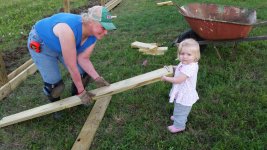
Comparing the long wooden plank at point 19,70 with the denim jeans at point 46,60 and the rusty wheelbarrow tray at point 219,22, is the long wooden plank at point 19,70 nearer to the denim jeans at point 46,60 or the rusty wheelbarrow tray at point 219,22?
the denim jeans at point 46,60

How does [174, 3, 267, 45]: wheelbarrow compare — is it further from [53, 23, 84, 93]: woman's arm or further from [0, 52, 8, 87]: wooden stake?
[0, 52, 8, 87]: wooden stake

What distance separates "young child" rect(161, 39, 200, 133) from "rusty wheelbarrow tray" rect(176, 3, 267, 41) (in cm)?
190

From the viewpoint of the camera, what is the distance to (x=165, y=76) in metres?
3.78

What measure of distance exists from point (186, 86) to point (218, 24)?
7.09 ft

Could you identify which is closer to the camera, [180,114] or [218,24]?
[180,114]

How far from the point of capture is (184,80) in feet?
11.6

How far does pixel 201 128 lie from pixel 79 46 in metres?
1.77

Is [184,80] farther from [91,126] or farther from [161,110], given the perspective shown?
[91,126]

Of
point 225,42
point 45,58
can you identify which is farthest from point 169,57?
point 45,58

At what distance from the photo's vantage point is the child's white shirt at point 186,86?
350 centimetres

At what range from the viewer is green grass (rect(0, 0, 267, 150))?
3.81 meters

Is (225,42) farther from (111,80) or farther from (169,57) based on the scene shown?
(111,80)

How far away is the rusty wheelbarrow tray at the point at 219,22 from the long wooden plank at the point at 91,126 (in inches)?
83.7

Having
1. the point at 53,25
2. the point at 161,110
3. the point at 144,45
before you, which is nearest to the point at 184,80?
the point at 161,110
